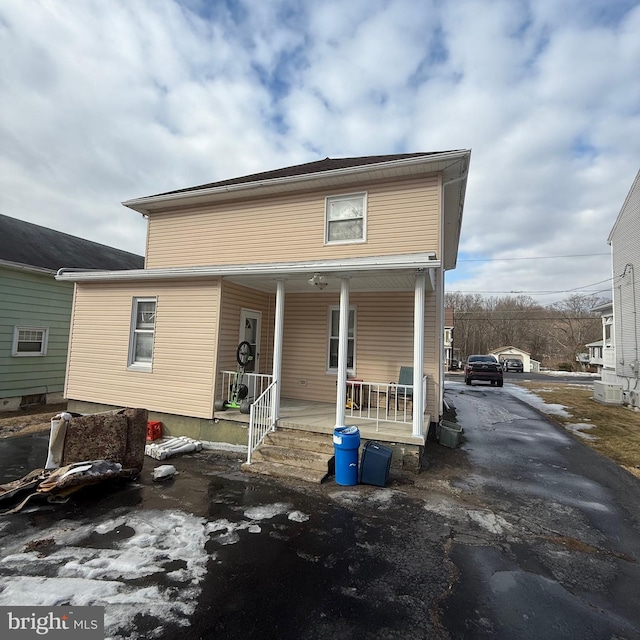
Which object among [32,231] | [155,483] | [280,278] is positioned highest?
[32,231]

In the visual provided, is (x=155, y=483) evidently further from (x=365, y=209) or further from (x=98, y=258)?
(x=98, y=258)

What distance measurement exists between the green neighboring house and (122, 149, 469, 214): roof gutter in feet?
13.9

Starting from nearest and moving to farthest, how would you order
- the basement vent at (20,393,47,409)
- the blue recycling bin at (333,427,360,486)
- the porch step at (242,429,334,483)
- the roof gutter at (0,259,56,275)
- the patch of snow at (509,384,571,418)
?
the blue recycling bin at (333,427,360,486) < the porch step at (242,429,334,483) < the roof gutter at (0,259,56,275) < the basement vent at (20,393,47,409) < the patch of snow at (509,384,571,418)

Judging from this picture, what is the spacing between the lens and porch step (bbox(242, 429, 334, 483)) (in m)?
5.75

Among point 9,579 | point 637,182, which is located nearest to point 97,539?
point 9,579

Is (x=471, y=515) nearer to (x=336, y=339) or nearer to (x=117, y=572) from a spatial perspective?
(x=117, y=572)

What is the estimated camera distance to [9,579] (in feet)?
9.92

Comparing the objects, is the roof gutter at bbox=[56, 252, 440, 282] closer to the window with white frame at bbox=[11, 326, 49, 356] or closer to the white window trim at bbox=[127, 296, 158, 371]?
the white window trim at bbox=[127, 296, 158, 371]

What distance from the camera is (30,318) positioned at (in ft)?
35.5

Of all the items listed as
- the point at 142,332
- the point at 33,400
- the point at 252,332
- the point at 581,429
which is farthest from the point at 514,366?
the point at 33,400

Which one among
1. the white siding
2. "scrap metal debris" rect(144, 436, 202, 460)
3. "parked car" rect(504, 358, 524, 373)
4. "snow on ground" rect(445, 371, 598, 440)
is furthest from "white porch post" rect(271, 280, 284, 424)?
"parked car" rect(504, 358, 524, 373)

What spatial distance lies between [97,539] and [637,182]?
21.4 meters

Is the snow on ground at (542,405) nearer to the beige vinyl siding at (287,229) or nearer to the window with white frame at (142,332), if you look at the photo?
the beige vinyl siding at (287,229)

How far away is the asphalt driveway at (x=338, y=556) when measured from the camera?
2691mm
